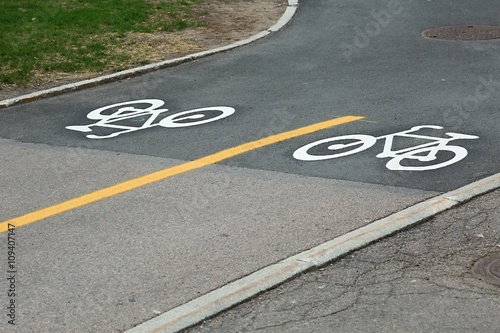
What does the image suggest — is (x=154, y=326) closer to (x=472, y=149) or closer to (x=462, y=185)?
(x=462, y=185)

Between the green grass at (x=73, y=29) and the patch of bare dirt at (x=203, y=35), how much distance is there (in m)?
0.24

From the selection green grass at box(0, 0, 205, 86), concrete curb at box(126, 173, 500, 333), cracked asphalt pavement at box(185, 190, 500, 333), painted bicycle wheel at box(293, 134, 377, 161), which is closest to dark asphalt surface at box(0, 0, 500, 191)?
painted bicycle wheel at box(293, 134, 377, 161)

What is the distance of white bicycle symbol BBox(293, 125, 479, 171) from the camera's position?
29.8 feet

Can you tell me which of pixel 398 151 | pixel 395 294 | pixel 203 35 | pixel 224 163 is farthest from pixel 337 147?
pixel 203 35

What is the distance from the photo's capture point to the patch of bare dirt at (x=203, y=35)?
525 inches

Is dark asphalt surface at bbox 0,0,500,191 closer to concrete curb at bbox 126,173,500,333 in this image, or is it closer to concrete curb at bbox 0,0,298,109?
concrete curb at bbox 0,0,298,109

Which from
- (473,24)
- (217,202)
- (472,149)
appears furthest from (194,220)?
(473,24)

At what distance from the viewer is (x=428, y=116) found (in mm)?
10773

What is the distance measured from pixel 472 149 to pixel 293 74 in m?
4.33

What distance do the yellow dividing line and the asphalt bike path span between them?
93mm

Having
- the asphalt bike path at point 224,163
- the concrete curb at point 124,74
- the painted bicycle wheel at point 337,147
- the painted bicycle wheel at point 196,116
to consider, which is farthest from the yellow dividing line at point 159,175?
the concrete curb at point 124,74

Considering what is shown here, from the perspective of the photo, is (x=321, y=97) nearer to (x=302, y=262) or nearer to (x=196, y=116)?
(x=196, y=116)

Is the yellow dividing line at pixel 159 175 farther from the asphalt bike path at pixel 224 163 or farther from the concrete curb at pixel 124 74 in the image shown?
the concrete curb at pixel 124 74

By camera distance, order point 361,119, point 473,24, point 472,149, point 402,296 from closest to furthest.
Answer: point 402,296
point 472,149
point 361,119
point 473,24
